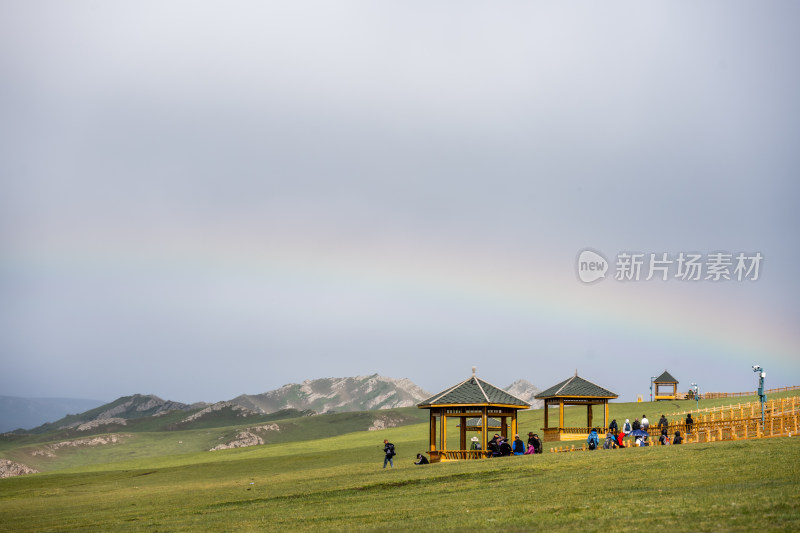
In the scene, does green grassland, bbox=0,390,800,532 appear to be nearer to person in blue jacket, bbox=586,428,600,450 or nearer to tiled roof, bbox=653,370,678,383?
person in blue jacket, bbox=586,428,600,450

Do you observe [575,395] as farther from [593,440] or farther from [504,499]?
[504,499]

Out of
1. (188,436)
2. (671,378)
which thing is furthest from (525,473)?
(188,436)

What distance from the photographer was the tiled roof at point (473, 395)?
44.5 metres

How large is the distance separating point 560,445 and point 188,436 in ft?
322

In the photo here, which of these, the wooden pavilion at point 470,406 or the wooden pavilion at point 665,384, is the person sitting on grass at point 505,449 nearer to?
the wooden pavilion at point 470,406

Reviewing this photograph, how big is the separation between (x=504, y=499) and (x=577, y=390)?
1268 inches

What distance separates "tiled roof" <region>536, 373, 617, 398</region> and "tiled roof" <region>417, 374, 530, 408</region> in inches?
294

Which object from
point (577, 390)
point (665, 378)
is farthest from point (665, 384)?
point (577, 390)

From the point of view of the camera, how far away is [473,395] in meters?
45.0

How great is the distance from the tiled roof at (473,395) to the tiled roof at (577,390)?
747 cm

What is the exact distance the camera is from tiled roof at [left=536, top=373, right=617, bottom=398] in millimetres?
53469

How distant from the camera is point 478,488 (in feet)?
88.3

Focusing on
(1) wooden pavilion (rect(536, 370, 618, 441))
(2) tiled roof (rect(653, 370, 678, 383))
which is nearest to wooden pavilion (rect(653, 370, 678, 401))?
(2) tiled roof (rect(653, 370, 678, 383))

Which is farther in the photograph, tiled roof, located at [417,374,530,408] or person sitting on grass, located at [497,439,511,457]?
tiled roof, located at [417,374,530,408]
